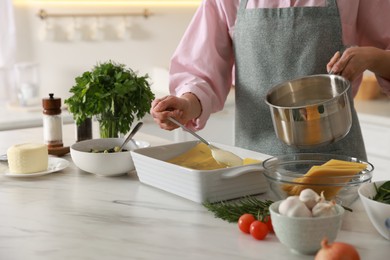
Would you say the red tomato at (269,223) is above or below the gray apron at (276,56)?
below

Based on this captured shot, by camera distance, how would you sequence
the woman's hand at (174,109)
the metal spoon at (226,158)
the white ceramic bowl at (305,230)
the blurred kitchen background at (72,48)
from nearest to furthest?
the white ceramic bowl at (305,230), the metal spoon at (226,158), the woman's hand at (174,109), the blurred kitchen background at (72,48)

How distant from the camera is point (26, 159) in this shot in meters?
1.56

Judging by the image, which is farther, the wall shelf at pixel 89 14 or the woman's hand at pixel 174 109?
the wall shelf at pixel 89 14

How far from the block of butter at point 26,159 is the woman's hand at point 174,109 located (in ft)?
0.93

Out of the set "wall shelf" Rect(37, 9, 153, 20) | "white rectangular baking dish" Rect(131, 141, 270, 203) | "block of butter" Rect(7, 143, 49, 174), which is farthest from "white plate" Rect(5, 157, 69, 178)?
"wall shelf" Rect(37, 9, 153, 20)

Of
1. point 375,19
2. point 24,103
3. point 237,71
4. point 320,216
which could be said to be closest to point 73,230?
point 320,216

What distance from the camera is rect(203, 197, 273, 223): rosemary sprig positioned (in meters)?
1.21

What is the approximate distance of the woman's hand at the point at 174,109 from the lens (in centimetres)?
152

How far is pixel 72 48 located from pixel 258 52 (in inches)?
71.9

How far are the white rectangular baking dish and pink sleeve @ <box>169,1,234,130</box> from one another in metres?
0.35

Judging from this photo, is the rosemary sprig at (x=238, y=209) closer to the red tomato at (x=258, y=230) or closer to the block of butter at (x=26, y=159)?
the red tomato at (x=258, y=230)

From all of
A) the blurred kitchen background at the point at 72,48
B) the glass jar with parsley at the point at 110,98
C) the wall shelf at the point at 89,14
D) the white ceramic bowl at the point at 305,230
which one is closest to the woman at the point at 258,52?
the glass jar with parsley at the point at 110,98

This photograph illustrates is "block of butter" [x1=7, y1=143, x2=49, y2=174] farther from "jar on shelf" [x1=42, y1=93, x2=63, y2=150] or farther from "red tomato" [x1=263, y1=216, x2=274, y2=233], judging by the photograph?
"red tomato" [x1=263, y1=216, x2=274, y2=233]

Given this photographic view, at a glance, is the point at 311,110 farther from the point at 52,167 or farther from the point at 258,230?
the point at 52,167
